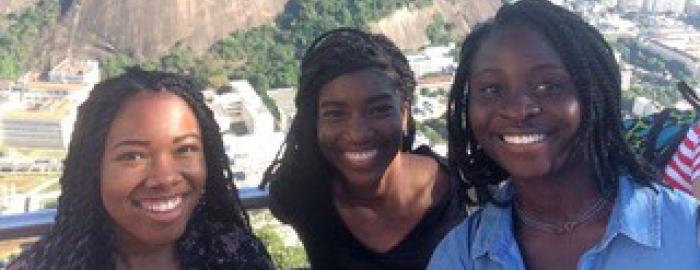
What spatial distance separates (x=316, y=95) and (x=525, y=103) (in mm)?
892

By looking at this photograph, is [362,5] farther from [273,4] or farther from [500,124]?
[500,124]

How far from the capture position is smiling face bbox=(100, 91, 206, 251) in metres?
1.73

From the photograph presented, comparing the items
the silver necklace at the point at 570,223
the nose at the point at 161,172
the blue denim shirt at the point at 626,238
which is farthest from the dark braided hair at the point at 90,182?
the silver necklace at the point at 570,223

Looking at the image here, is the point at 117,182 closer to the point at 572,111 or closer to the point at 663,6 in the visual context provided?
the point at 572,111

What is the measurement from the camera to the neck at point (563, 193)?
5.09ft

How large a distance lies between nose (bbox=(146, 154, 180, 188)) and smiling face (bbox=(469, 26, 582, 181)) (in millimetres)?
664

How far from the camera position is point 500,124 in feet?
4.95

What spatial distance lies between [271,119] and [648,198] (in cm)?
1799

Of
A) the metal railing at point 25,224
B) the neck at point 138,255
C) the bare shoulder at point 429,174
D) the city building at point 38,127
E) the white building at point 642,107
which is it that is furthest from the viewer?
the white building at point 642,107

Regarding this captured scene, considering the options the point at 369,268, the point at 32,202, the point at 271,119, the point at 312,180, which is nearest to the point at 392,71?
the point at 312,180

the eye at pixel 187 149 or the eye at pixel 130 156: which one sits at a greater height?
the eye at pixel 187 149

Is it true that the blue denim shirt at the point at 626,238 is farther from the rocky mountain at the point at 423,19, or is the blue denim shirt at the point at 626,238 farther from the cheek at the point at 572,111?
the rocky mountain at the point at 423,19

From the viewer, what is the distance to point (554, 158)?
1.50 m

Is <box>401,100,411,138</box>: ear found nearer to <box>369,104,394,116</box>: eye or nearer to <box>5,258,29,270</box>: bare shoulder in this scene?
<box>369,104,394,116</box>: eye
